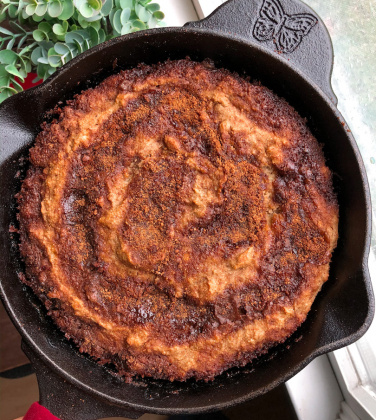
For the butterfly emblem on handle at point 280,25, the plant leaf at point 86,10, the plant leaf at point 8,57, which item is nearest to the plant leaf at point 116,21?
the plant leaf at point 86,10

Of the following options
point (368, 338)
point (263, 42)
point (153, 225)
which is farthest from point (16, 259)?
point (368, 338)

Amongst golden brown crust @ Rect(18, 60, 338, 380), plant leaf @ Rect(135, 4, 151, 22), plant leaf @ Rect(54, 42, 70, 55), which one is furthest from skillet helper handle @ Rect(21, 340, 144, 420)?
plant leaf @ Rect(135, 4, 151, 22)

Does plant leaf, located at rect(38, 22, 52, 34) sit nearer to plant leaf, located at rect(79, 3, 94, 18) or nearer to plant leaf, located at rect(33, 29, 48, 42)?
plant leaf, located at rect(33, 29, 48, 42)

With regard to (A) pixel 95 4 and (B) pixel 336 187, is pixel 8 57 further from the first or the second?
(B) pixel 336 187

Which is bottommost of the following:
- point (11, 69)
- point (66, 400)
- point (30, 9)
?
point (66, 400)

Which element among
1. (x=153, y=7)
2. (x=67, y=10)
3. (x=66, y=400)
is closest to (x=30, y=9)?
(x=67, y=10)

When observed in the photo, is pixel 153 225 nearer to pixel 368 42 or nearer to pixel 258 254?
pixel 258 254
